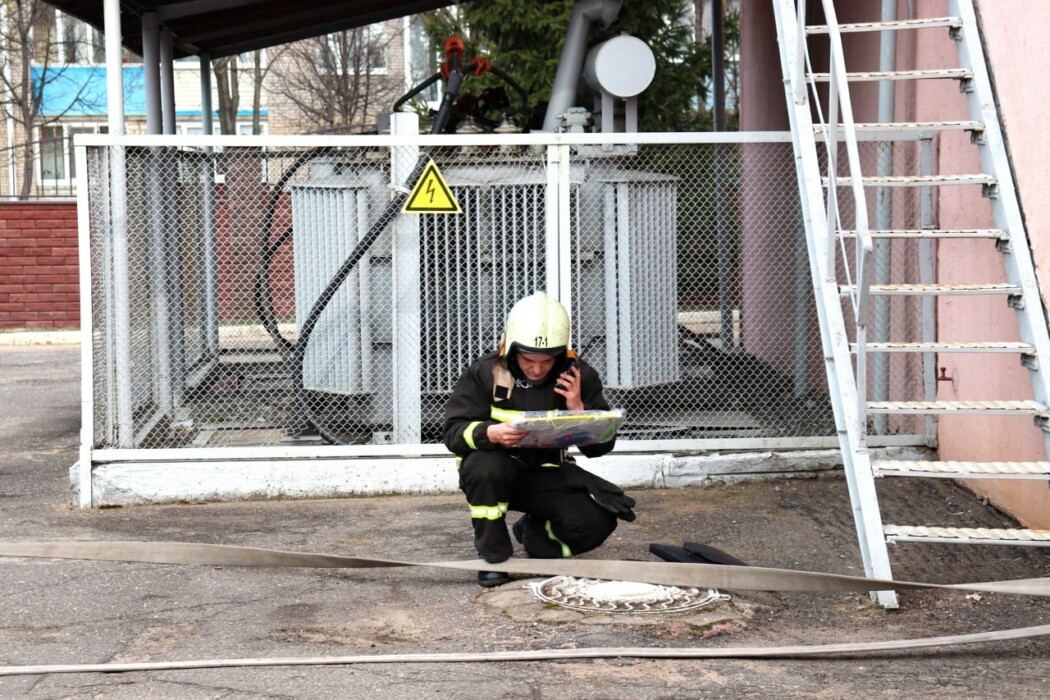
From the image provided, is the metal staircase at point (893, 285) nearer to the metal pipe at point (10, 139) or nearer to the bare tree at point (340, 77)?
the bare tree at point (340, 77)

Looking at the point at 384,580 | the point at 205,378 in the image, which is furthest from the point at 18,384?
the point at 384,580

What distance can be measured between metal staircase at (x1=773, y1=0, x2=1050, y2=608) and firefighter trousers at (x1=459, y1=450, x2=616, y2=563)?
1.18m

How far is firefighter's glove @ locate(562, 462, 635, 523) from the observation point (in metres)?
5.91

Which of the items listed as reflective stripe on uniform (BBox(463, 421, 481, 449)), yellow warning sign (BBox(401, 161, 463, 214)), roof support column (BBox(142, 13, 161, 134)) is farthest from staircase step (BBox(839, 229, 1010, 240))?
roof support column (BBox(142, 13, 161, 134))

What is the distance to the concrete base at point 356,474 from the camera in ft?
25.5

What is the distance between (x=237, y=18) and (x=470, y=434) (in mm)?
6874

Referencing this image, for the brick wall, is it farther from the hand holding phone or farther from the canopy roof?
the hand holding phone

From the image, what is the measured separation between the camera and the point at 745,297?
38.3 feet

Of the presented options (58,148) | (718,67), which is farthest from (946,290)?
(58,148)

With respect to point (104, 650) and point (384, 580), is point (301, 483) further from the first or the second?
point (104, 650)

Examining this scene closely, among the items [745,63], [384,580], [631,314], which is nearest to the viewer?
[384,580]

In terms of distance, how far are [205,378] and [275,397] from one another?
0.55 meters

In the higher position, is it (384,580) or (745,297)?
→ (745,297)

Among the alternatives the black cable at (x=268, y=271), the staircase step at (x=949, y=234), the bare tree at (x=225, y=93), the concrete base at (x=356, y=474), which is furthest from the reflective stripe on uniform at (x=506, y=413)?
the bare tree at (x=225, y=93)
